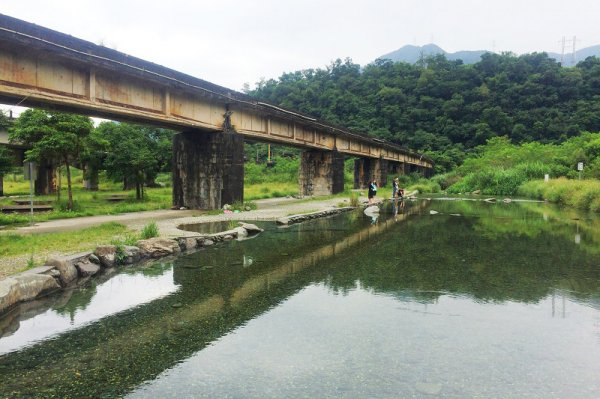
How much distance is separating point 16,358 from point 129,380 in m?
1.41

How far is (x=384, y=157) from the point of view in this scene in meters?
48.8

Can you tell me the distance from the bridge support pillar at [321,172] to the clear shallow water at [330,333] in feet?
82.0

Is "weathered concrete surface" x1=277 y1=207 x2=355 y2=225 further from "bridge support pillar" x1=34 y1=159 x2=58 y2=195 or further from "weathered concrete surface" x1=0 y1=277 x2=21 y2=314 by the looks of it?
"bridge support pillar" x1=34 y1=159 x2=58 y2=195

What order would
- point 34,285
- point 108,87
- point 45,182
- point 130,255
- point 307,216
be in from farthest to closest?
point 45,182
point 307,216
point 108,87
point 130,255
point 34,285

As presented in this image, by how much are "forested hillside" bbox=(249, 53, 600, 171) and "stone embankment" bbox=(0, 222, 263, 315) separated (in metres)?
62.4

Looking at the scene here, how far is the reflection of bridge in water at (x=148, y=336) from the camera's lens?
3.98m

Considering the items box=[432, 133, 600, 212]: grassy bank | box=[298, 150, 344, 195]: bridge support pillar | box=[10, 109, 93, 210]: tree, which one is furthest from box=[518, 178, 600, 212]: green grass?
box=[10, 109, 93, 210]: tree

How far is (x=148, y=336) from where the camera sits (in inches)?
197

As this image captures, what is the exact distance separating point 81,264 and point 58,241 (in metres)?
2.95

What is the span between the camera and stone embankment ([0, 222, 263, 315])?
6230 mm

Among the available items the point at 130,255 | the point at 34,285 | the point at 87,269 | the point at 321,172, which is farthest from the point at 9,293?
the point at 321,172

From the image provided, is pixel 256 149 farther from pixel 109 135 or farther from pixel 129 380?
pixel 129 380

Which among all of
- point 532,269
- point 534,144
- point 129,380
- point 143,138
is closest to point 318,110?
point 534,144

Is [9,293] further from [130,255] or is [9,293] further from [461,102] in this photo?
[461,102]
